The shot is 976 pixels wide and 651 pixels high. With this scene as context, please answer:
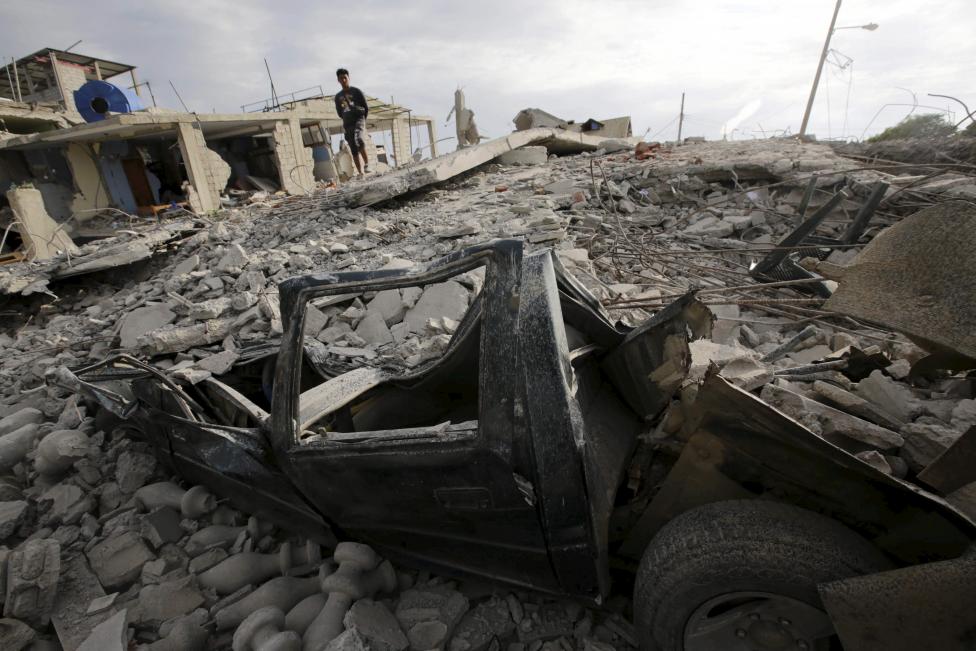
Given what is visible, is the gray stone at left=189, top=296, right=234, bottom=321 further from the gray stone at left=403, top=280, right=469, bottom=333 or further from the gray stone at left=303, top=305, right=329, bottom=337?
the gray stone at left=403, top=280, right=469, bottom=333

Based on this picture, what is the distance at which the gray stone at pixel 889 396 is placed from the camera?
192 centimetres

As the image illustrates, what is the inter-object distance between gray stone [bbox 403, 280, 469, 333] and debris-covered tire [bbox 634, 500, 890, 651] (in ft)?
10.9

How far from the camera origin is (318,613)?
1.98 m

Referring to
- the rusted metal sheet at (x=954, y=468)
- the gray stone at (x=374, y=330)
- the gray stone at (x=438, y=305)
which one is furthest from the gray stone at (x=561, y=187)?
the rusted metal sheet at (x=954, y=468)

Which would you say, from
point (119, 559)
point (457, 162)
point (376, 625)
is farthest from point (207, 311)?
point (457, 162)

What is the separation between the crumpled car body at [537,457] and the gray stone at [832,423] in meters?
0.50

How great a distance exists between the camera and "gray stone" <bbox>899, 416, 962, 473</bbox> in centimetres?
165

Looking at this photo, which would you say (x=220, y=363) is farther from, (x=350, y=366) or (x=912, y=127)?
(x=912, y=127)

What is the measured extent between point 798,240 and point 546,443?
191 inches

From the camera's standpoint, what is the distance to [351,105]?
10.4 m

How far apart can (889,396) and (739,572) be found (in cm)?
133

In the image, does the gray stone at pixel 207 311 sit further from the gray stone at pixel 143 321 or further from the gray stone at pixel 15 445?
the gray stone at pixel 15 445

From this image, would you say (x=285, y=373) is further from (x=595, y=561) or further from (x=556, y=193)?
(x=556, y=193)

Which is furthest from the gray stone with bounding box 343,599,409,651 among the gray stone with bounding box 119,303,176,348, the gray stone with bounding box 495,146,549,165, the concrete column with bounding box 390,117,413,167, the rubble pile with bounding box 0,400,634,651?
the concrete column with bounding box 390,117,413,167
